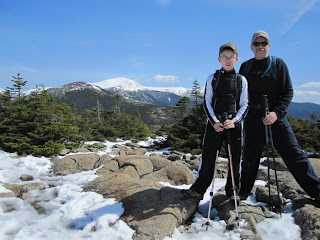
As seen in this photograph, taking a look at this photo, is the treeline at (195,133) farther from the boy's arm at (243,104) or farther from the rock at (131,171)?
the boy's arm at (243,104)

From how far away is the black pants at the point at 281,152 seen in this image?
4.07 meters

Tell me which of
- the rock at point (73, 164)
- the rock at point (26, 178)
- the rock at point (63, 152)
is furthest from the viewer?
the rock at point (63, 152)

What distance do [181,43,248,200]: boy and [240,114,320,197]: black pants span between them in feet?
1.06

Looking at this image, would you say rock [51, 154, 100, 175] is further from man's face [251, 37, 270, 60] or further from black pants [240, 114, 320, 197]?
man's face [251, 37, 270, 60]

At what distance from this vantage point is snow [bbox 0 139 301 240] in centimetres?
372

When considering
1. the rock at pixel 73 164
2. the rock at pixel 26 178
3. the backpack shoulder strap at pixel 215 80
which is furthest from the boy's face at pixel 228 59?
the rock at pixel 26 178

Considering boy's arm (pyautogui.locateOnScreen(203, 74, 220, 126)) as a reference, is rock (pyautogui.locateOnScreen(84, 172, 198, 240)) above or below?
below

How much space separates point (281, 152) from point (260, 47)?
6.46 feet

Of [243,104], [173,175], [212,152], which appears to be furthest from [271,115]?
[173,175]

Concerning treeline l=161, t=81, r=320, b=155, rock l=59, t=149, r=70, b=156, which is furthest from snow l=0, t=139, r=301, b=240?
treeline l=161, t=81, r=320, b=155

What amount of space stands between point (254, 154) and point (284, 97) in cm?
119

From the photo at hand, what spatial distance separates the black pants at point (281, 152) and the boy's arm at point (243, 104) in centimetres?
39

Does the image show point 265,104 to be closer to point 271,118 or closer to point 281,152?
point 271,118

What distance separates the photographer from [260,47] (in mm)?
4180
